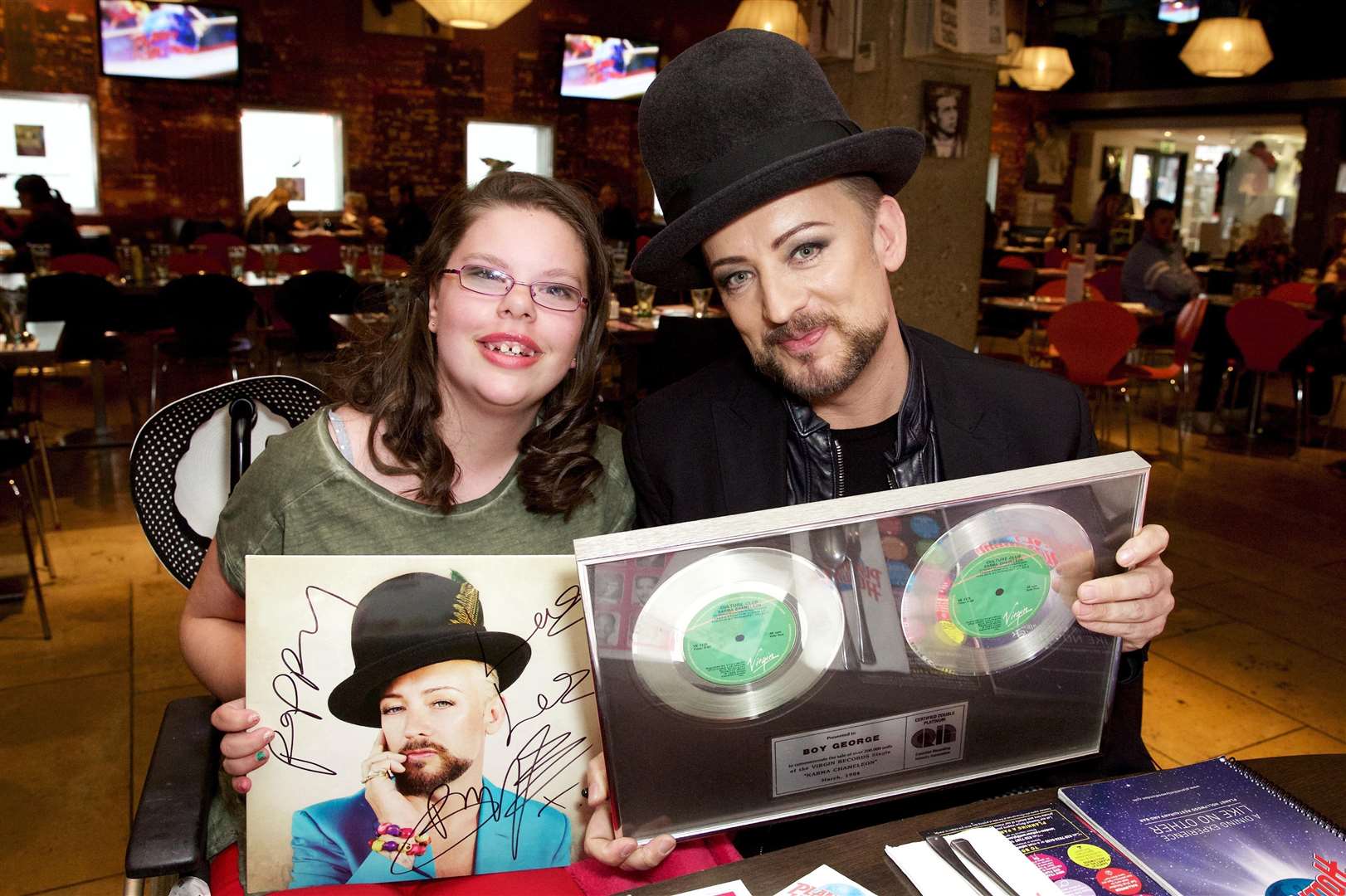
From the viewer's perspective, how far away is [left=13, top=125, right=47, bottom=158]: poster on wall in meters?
10.9

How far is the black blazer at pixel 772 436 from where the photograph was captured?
1.67 metres

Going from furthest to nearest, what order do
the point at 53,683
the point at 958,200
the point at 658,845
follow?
the point at 958,200
the point at 53,683
the point at 658,845

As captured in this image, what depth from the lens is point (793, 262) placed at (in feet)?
5.03

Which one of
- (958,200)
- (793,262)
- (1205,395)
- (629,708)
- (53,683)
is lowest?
(53,683)

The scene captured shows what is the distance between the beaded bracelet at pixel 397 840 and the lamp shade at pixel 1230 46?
34.5ft

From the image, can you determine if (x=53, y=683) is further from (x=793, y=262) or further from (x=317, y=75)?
(x=317, y=75)

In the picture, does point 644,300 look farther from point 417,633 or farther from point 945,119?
point 417,633

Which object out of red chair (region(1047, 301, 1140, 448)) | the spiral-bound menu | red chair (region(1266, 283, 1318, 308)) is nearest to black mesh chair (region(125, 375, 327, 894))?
the spiral-bound menu

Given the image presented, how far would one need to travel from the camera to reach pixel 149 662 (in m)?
3.43

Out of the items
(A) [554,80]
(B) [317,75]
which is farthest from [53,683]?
(A) [554,80]

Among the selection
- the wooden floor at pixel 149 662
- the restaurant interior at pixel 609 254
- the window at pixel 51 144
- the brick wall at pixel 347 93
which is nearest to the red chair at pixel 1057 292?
the restaurant interior at pixel 609 254

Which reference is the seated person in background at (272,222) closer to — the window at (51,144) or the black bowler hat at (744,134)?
the window at (51,144)

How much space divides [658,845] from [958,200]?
3.71 meters
